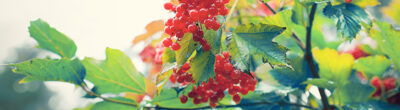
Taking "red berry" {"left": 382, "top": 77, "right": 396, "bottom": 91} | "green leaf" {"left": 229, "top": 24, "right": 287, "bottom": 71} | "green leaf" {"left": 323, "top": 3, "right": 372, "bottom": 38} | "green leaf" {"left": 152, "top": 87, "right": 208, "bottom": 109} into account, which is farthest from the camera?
"red berry" {"left": 382, "top": 77, "right": 396, "bottom": 91}

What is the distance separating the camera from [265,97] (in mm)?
771

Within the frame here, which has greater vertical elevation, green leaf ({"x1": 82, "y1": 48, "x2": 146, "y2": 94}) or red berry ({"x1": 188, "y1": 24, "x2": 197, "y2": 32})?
red berry ({"x1": 188, "y1": 24, "x2": 197, "y2": 32})

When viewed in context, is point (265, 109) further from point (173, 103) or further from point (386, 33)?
point (386, 33)

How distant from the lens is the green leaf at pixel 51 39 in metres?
0.71

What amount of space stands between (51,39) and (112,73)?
19 cm

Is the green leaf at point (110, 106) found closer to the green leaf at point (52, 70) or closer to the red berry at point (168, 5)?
the green leaf at point (52, 70)

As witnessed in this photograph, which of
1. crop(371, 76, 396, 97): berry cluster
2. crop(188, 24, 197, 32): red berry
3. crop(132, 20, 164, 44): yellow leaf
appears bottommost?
crop(371, 76, 396, 97): berry cluster

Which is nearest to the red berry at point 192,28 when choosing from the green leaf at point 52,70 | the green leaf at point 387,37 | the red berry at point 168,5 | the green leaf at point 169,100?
the red berry at point 168,5

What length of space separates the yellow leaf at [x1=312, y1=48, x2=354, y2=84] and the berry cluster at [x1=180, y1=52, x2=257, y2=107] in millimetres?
311

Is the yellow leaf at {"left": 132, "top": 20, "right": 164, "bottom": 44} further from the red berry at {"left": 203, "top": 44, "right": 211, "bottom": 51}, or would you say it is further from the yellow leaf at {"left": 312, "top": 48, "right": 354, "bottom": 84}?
the yellow leaf at {"left": 312, "top": 48, "right": 354, "bottom": 84}

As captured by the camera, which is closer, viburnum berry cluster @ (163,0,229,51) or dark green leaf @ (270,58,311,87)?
viburnum berry cluster @ (163,0,229,51)

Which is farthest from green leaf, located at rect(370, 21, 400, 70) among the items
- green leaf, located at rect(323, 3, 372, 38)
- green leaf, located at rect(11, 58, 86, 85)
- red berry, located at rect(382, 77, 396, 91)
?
green leaf, located at rect(11, 58, 86, 85)

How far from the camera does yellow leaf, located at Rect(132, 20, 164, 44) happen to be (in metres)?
0.77

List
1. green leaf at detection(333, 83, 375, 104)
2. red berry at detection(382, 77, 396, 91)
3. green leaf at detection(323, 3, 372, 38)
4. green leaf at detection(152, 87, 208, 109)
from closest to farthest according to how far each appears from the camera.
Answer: green leaf at detection(323, 3, 372, 38)
green leaf at detection(152, 87, 208, 109)
green leaf at detection(333, 83, 375, 104)
red berry at detection(382, 77, 396, 91)
